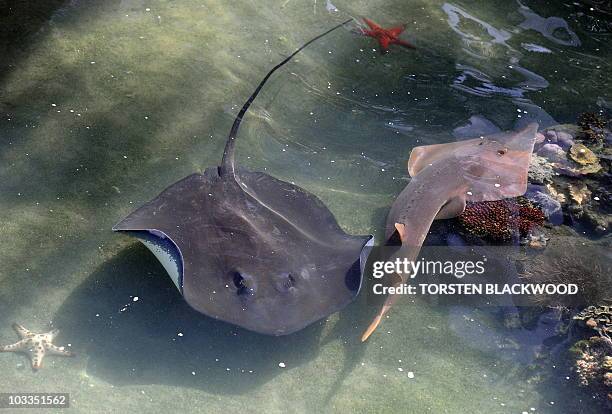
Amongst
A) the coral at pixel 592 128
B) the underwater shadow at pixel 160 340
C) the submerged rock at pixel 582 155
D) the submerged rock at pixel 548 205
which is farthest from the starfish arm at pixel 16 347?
the coral at pixel 592 128

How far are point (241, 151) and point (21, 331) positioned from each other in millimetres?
2918

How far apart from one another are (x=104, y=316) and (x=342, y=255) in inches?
83.5

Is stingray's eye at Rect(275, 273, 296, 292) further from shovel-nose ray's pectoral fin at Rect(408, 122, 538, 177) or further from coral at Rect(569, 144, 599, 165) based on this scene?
coral at Rect(569, 144, 599, 165)

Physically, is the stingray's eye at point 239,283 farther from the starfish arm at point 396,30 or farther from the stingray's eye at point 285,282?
the starfish arm at point 396,30

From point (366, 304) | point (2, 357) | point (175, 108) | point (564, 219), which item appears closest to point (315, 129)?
point (175, 108)

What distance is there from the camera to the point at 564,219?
5957 millimetres

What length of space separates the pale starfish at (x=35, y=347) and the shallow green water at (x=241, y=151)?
9 cm

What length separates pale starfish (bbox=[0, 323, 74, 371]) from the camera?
4379mm

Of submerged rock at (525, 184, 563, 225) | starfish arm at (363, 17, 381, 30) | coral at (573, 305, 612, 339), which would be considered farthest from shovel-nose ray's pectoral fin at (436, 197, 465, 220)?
starfish arm at (363, 17, 381, 30)

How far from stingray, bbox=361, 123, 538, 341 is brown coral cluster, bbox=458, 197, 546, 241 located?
10cm

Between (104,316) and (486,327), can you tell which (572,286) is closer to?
(486,327)

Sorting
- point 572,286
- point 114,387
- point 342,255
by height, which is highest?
point 342,255

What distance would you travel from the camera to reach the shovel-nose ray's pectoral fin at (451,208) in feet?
18.0

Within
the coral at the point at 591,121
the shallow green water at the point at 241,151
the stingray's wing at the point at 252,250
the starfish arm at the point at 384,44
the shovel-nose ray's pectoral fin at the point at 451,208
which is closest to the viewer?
the stingray's wing at the point at 252,250
